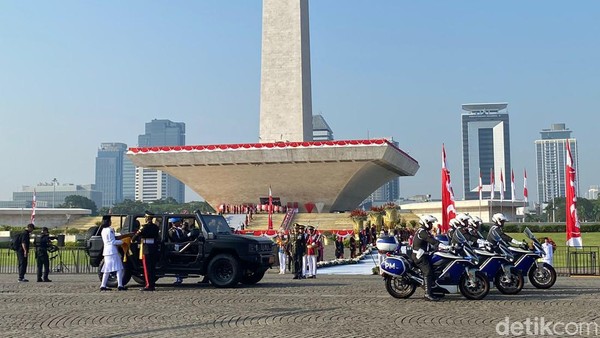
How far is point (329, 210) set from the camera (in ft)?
180

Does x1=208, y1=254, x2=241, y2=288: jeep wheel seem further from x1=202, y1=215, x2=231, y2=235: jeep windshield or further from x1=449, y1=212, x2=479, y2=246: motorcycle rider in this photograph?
x1=449, y1=212, x2=479, y2=246: motorcycle rider

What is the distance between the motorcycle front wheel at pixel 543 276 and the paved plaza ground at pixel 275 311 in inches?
9.1

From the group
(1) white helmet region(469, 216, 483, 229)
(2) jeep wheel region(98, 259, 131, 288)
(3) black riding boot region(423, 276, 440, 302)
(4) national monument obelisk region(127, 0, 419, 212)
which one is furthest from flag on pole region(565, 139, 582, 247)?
(4) national monument obelisk region(127, 0, 419, 212)

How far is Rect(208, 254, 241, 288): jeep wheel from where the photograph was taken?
14805mm

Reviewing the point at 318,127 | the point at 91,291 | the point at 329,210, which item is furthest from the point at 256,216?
the point at 318,127

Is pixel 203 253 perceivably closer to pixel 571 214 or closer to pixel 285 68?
pixel 571 214

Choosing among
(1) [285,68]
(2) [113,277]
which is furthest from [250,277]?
(1) [285,68]

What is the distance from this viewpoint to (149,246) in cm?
1427

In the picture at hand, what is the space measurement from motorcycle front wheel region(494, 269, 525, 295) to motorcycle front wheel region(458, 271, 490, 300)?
0.91 meters

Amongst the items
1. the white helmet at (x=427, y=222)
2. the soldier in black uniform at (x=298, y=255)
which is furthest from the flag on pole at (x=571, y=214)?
the white helmet at (x=427, y=222)

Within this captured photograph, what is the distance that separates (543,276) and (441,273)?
120 inches

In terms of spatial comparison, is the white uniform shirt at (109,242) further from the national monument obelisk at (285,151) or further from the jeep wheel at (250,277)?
the national monument obelisk at (285,151)

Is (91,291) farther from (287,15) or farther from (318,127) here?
(318,127)

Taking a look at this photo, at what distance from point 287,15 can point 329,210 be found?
15.6 meters
